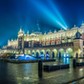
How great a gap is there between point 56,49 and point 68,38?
29.9ft

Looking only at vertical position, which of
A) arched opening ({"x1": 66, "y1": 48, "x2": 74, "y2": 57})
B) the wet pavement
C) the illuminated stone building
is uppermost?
the illuminated stone building

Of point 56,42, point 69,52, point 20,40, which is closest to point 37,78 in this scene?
point 69,52

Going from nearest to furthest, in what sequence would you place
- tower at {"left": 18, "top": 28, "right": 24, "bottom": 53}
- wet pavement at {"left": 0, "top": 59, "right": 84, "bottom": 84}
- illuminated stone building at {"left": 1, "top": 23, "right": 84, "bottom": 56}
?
1. wet pavement at {"left": 0, "top": 59, "right": 84, "bottom": 84}
2. illuminated stone building at {"left": 1, "top": 23, "right": 84, "bottom": 56}
3. tower at {"left": 18, "top": 28, "right": 24, "bottom": 53}

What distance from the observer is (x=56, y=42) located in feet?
436

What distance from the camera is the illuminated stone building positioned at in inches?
3744

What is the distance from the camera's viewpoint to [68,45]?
329 feet

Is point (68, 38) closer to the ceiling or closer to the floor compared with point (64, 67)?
closer to the ceiling

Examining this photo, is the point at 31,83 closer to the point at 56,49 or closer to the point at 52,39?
the point at 56,49

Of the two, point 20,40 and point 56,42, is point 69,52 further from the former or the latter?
point 20,40

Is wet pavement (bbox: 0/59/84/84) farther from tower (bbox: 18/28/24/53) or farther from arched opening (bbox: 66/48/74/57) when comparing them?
tower (bbox: 18/28/24/53)

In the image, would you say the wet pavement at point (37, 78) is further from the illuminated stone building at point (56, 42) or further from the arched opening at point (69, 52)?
the arched opening at point (69, 52)

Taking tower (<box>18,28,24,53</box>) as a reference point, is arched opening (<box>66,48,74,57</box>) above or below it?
below

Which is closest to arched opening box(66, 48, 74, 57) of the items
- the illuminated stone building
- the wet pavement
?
the illuminated stone building

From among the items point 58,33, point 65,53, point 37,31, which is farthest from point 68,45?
point 37,31
